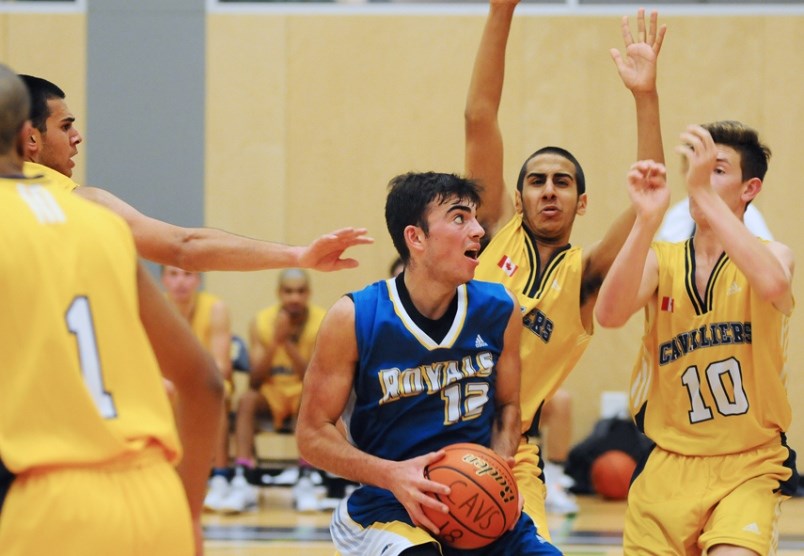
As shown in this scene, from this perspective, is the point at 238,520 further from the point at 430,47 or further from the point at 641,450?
the point at 430,47

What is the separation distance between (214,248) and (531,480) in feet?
5.78

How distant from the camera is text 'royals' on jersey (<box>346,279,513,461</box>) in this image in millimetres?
4309

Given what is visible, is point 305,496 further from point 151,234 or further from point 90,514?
point 90,514

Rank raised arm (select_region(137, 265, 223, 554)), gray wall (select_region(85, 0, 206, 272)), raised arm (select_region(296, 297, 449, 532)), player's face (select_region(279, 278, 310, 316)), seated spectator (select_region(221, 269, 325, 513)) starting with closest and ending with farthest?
raised arm (select_region(137, 265, 223, 554))
raised arm (select_region(296, 297, 449, 532))
seated spectator (select_region(221, 269, 325, 513))
player's face (select_region(279, 278, 310, 316))
gray wall (select_region(85, 0, 206, 272))

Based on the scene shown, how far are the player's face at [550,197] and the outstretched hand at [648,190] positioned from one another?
0.66 metres

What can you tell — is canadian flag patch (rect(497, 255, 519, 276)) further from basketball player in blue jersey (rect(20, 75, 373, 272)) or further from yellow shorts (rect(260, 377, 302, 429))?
yellow shorts (rect(260, 377, 302, 429))

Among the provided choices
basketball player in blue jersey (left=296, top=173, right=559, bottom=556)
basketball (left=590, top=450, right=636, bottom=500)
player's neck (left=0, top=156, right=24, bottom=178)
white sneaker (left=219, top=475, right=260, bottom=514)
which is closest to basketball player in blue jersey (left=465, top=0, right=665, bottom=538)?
basketball player in blue jersey (left=296, top=173, right=559, bottom=556)

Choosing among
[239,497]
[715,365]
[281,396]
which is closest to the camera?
[715,365]

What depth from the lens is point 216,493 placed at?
29.6 feet

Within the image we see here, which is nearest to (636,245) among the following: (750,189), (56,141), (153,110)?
(750,189)

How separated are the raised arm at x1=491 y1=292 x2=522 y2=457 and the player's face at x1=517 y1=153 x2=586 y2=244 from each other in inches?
30.7

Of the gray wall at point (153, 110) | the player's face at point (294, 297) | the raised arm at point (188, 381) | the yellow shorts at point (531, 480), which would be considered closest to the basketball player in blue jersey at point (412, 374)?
the yellow shorts at point (531, 480)

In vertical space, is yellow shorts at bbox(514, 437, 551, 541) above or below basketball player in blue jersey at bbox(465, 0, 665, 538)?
below

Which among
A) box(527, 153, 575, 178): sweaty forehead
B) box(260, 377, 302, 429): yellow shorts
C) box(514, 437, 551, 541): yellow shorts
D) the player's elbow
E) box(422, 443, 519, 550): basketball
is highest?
box(527, 153, 575, 178): sweaty forehead
